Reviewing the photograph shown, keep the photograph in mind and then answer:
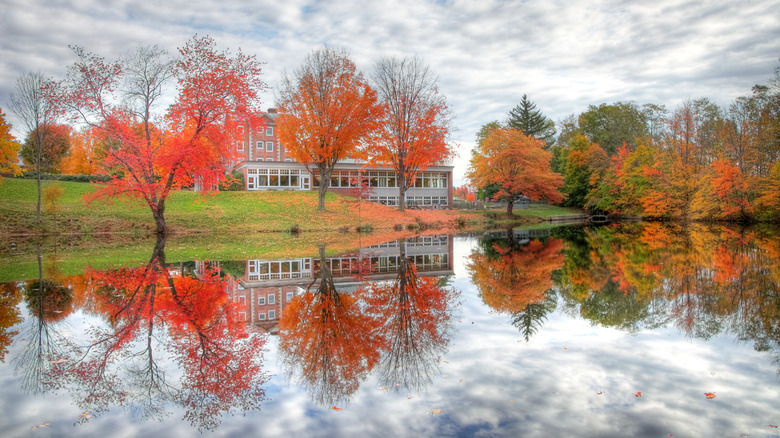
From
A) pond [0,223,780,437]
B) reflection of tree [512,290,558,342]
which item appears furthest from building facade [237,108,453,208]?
reflection of tree [512,290,558,342]

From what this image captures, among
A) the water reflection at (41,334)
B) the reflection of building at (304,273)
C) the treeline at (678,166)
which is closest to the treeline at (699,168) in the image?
the treeline at (678,166)

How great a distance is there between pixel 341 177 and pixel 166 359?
157 ft

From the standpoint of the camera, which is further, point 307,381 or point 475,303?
point 475,303

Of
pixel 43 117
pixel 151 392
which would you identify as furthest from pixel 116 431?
pixel 43 117

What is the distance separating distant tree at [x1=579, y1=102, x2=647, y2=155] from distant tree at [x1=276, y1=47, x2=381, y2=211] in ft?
136

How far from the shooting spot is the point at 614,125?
65250 mm

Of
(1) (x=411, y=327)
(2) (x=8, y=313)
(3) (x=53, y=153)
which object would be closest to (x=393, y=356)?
(1) (x=411, y=327)

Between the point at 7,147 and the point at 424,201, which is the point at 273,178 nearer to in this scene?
the point at 424,201

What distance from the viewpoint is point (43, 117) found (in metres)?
25.9

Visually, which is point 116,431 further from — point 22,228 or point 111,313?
point 22,228

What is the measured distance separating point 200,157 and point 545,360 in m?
24.1

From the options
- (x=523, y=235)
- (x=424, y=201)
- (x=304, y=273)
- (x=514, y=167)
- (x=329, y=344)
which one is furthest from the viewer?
(x=424, y=201)

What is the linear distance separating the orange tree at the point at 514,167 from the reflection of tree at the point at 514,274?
27171 millimetres

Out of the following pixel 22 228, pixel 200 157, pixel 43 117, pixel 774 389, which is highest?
pixel 43 117
